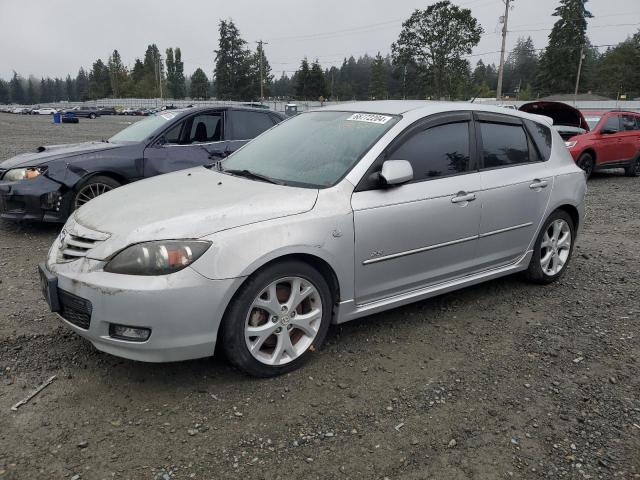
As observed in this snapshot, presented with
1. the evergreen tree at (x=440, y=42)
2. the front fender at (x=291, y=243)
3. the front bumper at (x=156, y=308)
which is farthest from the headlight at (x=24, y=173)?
the evergreen tree at (x=440, y=42)

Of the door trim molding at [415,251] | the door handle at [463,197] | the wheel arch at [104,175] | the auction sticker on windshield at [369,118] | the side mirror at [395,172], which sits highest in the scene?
the auction sticker on windshield at [369,118]

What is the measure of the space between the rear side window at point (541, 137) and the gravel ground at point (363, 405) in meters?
1.41

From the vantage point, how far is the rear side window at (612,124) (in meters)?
11.9

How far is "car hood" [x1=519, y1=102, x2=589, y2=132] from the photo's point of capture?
11094mm

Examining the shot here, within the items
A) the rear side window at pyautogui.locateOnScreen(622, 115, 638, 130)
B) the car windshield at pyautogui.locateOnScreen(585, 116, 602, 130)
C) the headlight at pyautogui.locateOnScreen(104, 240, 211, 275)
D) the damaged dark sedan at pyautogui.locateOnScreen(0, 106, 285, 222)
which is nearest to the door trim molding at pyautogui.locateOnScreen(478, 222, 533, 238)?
the headlight at pyautogui.locateOnScreen(104, 240, 211, 275)

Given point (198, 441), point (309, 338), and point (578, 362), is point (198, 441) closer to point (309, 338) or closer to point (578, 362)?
point (309, 338)

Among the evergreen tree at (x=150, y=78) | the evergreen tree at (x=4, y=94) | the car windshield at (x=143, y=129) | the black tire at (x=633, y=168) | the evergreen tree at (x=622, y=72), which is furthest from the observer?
the evergreen tree at (x=4, y=94)

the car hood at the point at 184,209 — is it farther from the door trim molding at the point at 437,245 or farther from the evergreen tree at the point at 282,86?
the evergreen tree at the point at 282,86

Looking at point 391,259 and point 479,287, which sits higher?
point 391,259

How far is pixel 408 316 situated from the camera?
4.14 m

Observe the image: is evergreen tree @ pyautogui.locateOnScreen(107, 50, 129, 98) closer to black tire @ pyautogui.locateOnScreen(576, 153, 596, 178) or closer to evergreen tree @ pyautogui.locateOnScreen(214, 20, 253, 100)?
evergreen tree @ pyautogui.locateOnScreen(214, 20, 253, 100)

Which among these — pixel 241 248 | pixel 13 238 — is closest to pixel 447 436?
pixel 241 248

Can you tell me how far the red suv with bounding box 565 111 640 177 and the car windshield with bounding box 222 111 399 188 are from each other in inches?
355

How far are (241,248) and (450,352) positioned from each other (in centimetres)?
167
